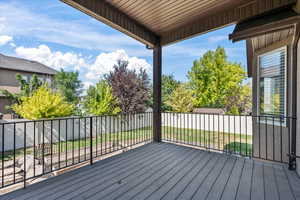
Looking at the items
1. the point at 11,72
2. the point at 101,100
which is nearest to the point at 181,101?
the point at 101,100

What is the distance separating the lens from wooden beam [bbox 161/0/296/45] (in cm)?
257

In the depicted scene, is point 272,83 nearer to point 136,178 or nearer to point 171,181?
point 171,181

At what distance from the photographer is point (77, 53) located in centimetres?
2288

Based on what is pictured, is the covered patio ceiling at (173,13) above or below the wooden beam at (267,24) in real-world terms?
above

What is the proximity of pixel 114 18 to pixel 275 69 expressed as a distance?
12.1 ft

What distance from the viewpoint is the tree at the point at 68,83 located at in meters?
12.7

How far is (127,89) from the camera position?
8.60m

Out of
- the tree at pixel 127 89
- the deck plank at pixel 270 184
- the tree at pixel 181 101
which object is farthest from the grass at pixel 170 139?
the tree at pixel 181 101

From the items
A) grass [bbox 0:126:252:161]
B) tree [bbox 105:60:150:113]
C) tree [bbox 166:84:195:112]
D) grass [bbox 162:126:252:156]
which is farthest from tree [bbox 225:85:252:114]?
tree [bbox 105:60:150:113]

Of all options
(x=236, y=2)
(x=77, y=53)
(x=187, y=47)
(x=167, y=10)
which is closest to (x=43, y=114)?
(x=167, y=10)

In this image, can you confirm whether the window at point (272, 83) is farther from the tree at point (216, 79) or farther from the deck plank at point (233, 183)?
the tree at point (216, 79)

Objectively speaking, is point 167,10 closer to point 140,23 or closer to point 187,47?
point 140,23

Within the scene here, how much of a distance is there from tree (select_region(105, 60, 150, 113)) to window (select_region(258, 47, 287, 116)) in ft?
19.2

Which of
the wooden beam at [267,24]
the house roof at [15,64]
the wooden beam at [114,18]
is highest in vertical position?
the house roof at [15,64]
